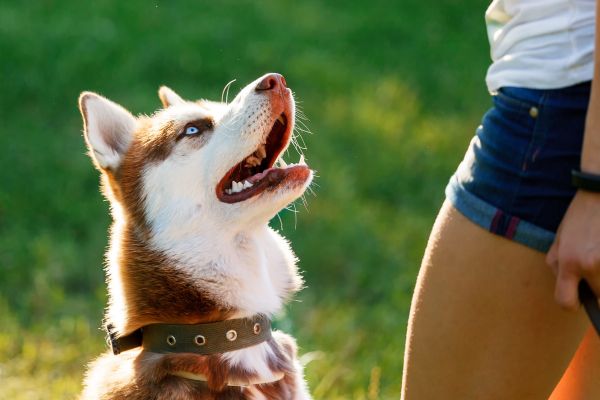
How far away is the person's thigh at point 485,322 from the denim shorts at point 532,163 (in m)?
0.05

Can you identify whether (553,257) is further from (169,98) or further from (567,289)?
(169,98)

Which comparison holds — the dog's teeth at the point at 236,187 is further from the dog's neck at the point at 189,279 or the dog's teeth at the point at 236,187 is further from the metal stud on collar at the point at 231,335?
the metal stud on collar at the point at 231,335

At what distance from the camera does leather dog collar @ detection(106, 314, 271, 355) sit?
289cm

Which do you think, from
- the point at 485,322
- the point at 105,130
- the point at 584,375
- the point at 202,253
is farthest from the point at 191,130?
the point at 584,375

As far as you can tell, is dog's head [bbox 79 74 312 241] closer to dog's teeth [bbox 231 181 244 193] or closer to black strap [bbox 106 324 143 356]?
dog's teeth [bbox 231 181 244 193]

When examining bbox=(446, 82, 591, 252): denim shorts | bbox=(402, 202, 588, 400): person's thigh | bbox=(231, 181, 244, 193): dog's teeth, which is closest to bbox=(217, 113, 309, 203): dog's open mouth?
bbox=(231, 181, 244, 193): dog's teeth

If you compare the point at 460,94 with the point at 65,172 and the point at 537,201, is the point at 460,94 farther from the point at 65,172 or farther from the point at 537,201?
the point at 537,201

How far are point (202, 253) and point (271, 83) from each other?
0.57 metres

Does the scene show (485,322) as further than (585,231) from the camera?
Yes

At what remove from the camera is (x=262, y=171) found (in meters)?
3.23

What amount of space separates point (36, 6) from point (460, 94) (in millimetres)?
3857

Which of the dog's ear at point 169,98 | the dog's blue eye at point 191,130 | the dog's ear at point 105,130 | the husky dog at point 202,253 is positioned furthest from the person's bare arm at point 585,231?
the dog's ear at point 169,98

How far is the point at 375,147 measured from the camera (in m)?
7.75

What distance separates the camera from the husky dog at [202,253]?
2898 millimetres
